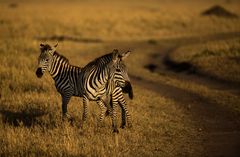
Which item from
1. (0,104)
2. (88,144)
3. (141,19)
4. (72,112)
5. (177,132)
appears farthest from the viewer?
(141,19)

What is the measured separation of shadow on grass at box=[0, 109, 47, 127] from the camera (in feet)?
37.5

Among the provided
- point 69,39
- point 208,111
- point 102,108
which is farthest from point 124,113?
point 69,39

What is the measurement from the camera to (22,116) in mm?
12219

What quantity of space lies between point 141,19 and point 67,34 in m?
8.71

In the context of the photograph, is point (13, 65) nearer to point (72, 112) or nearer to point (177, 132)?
point (72, 112)

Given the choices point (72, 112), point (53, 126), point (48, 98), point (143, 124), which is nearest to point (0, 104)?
point (48, 98)

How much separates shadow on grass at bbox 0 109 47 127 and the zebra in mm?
957

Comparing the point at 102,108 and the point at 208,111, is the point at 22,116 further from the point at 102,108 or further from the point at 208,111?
the point at 208,111

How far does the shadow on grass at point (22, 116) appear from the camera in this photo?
37.5ft

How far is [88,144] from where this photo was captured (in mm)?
9156

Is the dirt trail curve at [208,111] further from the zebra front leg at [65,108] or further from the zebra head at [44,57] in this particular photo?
the zebra head at [44,57]

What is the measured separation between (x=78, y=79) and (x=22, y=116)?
2206 millimetres

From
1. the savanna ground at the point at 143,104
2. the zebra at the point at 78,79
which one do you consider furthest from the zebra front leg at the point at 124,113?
the savanna ground at the point at 143,104

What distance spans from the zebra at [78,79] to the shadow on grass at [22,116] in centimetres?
96
